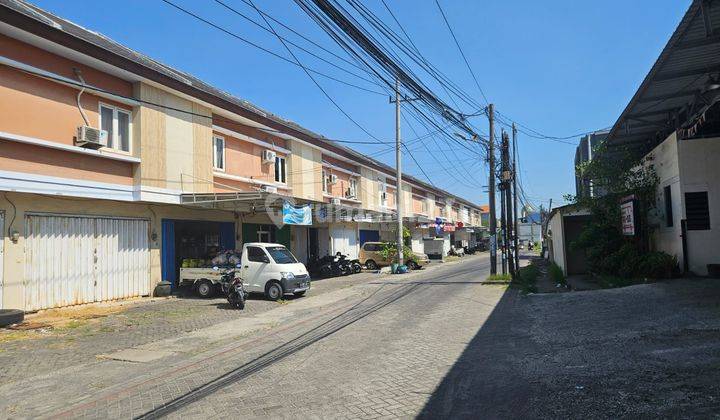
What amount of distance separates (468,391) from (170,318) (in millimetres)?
9282

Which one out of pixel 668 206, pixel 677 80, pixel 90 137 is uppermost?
pixel 677 80

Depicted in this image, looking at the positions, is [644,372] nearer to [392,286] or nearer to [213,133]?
[392,286]

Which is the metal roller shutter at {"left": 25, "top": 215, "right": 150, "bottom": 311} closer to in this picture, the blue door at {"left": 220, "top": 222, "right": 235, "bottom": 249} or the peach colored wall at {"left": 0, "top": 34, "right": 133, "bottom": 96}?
the peach colored wall at {"left": 0, "top": 34, "right": 133, "bottom": 96}

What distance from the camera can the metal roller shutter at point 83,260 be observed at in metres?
13.2

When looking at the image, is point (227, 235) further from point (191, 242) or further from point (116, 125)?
point (116, 125)

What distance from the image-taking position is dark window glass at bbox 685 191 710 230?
44.4 ft

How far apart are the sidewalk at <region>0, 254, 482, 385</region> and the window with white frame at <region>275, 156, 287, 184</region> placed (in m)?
8.51

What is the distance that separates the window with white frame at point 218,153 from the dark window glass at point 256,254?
4.34 m

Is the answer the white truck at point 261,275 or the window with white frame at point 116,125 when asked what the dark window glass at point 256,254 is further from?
the window with white frame at point 116,125

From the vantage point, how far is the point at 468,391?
237 inches

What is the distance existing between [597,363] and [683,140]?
9.50 m

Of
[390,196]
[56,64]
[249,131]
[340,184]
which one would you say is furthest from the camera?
[390,196]

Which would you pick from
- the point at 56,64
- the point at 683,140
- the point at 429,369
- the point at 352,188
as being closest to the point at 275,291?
the point at 56,64

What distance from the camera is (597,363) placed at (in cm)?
686
